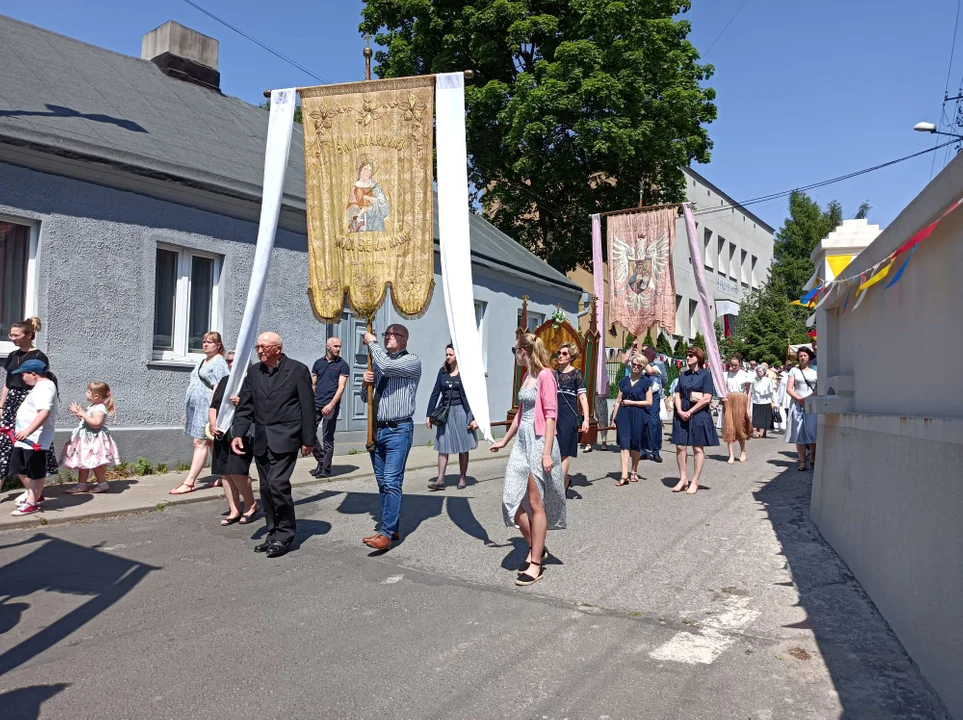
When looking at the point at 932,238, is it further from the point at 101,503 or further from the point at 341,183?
the point at 101,503

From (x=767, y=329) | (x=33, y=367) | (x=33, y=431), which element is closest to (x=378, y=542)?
(x=33, y=431)

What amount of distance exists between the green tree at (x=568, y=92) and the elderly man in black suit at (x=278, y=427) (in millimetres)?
16361

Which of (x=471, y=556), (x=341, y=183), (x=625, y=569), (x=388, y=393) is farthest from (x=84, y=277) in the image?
(x=625, y=569)

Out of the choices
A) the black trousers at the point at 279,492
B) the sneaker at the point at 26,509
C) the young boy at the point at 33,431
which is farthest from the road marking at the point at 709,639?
the sneaker at the point at 26,509

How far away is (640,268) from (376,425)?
8671mm

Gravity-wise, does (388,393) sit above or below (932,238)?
below

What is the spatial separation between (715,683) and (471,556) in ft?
9.87

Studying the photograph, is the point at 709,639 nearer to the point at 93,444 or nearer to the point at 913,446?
the point at 913,446

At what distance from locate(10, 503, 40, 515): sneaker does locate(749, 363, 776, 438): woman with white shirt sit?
15.0 meters

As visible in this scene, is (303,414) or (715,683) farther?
(303,414)

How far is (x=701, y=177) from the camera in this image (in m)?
37.8

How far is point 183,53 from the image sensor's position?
1606 cm

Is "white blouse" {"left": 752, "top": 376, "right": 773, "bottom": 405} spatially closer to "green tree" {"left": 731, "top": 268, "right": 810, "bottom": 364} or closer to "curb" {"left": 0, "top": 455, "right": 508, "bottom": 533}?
"curb" {"left": 0, "top": 455, "right": 508, "bottom": 533}

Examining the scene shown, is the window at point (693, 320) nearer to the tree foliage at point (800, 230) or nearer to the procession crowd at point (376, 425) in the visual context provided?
the tree foliage at point (800, 230)
